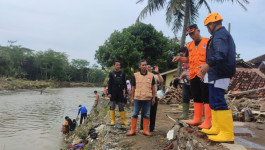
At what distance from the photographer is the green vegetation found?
51.7 meters

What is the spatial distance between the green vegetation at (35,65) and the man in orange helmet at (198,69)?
56.2 metres

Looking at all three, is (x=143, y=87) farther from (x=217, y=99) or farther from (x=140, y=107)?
(x=217, y=99)

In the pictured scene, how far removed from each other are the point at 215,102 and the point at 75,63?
82807 mm

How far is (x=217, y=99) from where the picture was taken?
2561mm

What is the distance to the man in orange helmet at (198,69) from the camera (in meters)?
3.09

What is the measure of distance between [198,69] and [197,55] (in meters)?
0.23

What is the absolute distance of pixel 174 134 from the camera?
394 cm

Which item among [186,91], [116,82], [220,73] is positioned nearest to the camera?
[220,73]

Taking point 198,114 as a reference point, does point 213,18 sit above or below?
above

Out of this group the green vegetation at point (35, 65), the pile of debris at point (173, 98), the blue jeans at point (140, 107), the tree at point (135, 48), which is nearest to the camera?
the blue jeans at point (140, 107)

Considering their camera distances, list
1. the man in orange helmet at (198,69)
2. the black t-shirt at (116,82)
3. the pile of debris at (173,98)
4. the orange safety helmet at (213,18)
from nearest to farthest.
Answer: the orange safety helmet at (213,18) < the man in orange helmet at (198,69) < the black t-shirt at (116,82) < the pile of debris at (173,98)

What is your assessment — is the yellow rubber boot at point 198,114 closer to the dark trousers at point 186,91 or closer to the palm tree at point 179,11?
the dark trousers at point 186,91

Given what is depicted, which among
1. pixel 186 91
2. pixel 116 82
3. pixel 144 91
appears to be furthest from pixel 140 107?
pixel 116 82

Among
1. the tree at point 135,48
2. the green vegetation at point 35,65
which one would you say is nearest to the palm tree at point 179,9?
the tree at point 135,48
